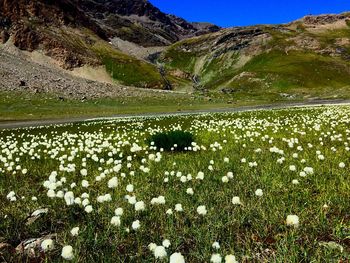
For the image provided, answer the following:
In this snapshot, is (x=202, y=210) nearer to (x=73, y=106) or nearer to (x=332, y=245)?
(x=332, y=245)

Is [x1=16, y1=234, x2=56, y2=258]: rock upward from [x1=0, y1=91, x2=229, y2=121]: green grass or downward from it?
upward

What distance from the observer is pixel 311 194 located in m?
7.21

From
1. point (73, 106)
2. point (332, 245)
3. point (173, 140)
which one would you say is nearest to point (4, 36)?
point (73, 106)

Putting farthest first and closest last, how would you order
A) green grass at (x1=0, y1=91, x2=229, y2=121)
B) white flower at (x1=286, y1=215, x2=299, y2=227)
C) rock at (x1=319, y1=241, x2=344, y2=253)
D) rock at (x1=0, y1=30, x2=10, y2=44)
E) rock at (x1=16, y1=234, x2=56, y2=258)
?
1. rock at (x1=0, y1=30, x2=10, y2=44)
2. green grass at (x1=0, y1=91, x2=229, y2=121)
3. rock at (x1=16, y1=234, x2=56, y2=258)
4. white flower at (x1=286, y1=215, x2=299, y2=227)
5. rock at (x1=319, y1=241, x2=344, y2=253)

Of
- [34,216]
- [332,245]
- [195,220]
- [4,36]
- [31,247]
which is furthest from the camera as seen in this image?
[4,36]

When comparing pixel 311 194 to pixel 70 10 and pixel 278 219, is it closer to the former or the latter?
pixel 278 219

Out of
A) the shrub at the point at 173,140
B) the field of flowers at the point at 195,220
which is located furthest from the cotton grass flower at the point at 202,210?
the shrub at the point at 173,140

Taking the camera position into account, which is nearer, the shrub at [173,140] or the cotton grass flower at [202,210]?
the cotton grass flower at [202,210]

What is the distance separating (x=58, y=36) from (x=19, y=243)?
170020 mm

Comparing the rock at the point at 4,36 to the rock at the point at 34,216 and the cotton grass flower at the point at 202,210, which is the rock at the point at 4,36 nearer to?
the rock at the point at 34,216

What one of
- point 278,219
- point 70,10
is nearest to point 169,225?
point 278,219

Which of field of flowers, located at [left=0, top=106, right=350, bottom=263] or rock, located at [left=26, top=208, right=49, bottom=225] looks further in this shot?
rock, located at [left=26, top=208, right=49, bottom=225]

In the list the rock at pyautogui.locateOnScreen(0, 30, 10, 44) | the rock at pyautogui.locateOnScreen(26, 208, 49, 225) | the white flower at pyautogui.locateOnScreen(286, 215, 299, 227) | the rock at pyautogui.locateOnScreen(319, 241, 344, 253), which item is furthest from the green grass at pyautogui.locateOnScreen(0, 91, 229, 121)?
the rock at pyautogui.locateOnScreen(0, 30, 10, 44)

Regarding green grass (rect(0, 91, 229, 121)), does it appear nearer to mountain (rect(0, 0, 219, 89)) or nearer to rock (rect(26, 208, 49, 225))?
rock (rect(26, 208, 49, 225))
